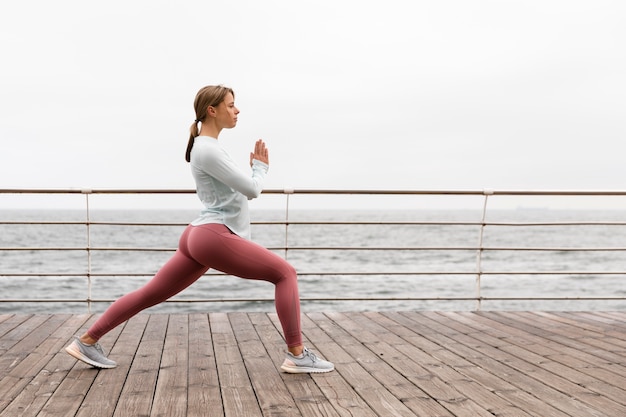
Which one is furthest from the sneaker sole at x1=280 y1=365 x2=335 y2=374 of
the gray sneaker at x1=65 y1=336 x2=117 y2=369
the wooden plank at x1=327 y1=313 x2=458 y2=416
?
the gray sneaker at x1=65 y1=336 x2=117 y2=369

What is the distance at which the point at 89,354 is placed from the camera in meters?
3.21

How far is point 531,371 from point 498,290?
1766cm

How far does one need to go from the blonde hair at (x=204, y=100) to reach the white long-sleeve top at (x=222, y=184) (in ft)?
0.25

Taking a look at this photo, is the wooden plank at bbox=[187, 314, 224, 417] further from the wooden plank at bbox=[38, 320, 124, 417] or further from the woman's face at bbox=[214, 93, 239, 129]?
the woman's face at bbox=[214, 93, 239, 129]

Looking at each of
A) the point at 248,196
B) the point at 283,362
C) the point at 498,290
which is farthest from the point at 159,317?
the point at 498,290

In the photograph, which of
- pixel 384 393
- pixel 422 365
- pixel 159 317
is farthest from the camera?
pixel 159 317

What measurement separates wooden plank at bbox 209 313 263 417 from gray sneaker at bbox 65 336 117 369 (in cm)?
58

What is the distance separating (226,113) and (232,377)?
4.18 ft

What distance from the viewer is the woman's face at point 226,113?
3035 millimetres

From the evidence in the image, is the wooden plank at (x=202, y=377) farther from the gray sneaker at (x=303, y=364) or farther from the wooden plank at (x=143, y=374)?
the gray sneaker at (x=303, y=364)

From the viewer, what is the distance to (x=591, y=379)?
310 centimetres

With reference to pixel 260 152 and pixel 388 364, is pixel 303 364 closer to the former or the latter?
pixel 388 364

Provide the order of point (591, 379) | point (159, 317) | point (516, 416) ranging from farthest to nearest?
1. point (159, 317)
2. point (591, 379)
3. point (516, 416)

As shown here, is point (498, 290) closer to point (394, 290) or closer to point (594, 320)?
point (394, 290)
